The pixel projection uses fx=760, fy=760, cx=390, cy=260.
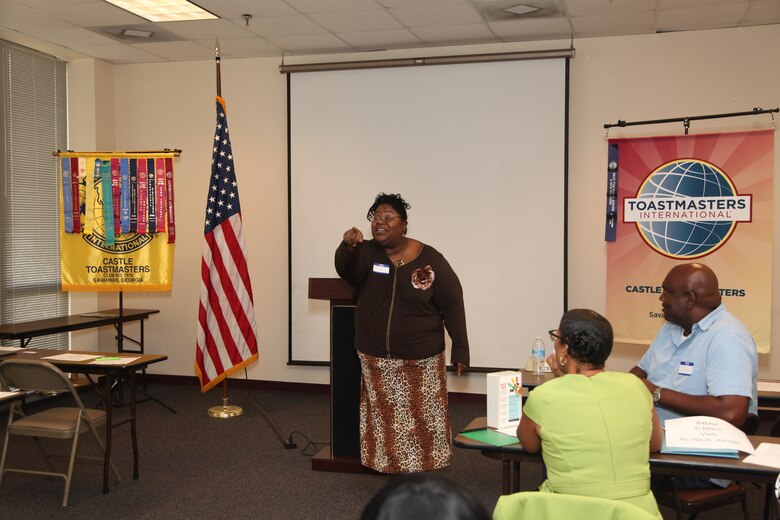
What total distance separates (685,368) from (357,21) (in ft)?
13.5

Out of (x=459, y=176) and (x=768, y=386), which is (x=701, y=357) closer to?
(x=768, y=386)

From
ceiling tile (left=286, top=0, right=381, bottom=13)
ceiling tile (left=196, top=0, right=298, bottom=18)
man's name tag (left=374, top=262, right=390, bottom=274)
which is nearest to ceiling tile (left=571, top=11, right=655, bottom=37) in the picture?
ceiling tile (left=286, top=0, right=381, bottom=13)

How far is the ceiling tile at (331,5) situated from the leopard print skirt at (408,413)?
9.26ft

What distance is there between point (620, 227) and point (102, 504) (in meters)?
4.46

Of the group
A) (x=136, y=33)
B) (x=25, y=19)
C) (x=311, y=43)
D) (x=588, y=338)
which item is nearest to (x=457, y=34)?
(x=311, y=43)

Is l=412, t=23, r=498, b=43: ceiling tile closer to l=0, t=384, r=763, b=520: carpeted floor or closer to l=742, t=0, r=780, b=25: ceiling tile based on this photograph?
l=742, t=0, r=780, b=25: ceiling tile

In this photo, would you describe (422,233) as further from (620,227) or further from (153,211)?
(153,211)

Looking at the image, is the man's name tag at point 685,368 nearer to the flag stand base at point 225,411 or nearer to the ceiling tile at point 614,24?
the ceiling tile at point 614,24

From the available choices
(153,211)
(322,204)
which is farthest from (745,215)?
(153,211)

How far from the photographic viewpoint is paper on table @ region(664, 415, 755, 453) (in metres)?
2.71

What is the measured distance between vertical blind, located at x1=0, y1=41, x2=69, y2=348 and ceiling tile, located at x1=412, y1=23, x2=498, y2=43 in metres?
3.64

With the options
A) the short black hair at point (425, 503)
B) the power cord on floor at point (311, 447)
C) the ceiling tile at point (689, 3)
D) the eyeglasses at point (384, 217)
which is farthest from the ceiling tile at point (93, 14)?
the short black hair at point (425, 503)

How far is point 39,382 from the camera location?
4363 millimetres

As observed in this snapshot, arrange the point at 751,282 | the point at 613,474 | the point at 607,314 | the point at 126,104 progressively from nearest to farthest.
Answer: the point at 613,474, the point at 751,282, the point at 607,314, the point at 126,104
